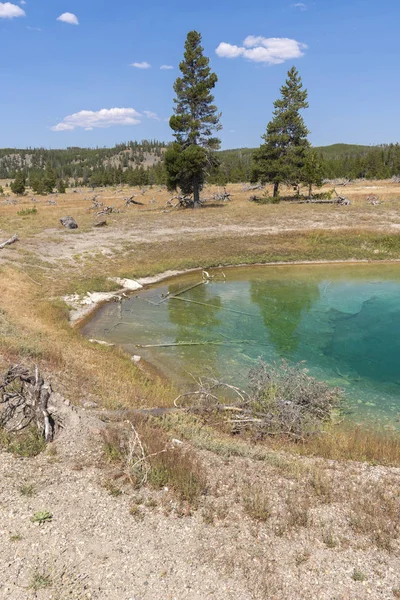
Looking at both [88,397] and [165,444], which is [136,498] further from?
[88,397]

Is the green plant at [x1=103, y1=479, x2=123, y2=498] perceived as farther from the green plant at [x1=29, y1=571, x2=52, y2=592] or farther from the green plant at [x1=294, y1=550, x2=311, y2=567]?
the green plant at [x1=294, y1=550, x2=311, y2=567]

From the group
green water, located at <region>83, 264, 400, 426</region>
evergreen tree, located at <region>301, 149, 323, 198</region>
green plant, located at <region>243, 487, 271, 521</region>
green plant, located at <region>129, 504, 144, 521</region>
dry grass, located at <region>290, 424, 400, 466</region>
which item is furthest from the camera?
evergreen tree, located at <region>301, 149, 323, 198</region>

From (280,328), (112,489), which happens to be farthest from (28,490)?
(280,328)

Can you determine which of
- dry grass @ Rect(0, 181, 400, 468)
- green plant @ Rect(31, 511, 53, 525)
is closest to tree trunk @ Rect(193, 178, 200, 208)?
dry grass @ Rect(0, 181, 400, 468)

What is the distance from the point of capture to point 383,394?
44.3ft

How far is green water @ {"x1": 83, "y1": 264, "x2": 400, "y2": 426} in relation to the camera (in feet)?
48.9

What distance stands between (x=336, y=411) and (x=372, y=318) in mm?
10047

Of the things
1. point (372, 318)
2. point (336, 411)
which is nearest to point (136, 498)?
point (336, 411)

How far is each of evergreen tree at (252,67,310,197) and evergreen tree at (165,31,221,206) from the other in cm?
780

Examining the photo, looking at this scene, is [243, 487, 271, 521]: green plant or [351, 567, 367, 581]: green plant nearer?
[351, 567, 367, 581]: green plant

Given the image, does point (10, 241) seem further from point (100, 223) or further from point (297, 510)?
point (297, 510)

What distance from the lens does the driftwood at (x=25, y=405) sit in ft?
30.4

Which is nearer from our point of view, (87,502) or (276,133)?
(87,502)

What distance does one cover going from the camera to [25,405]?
9.66 metres
